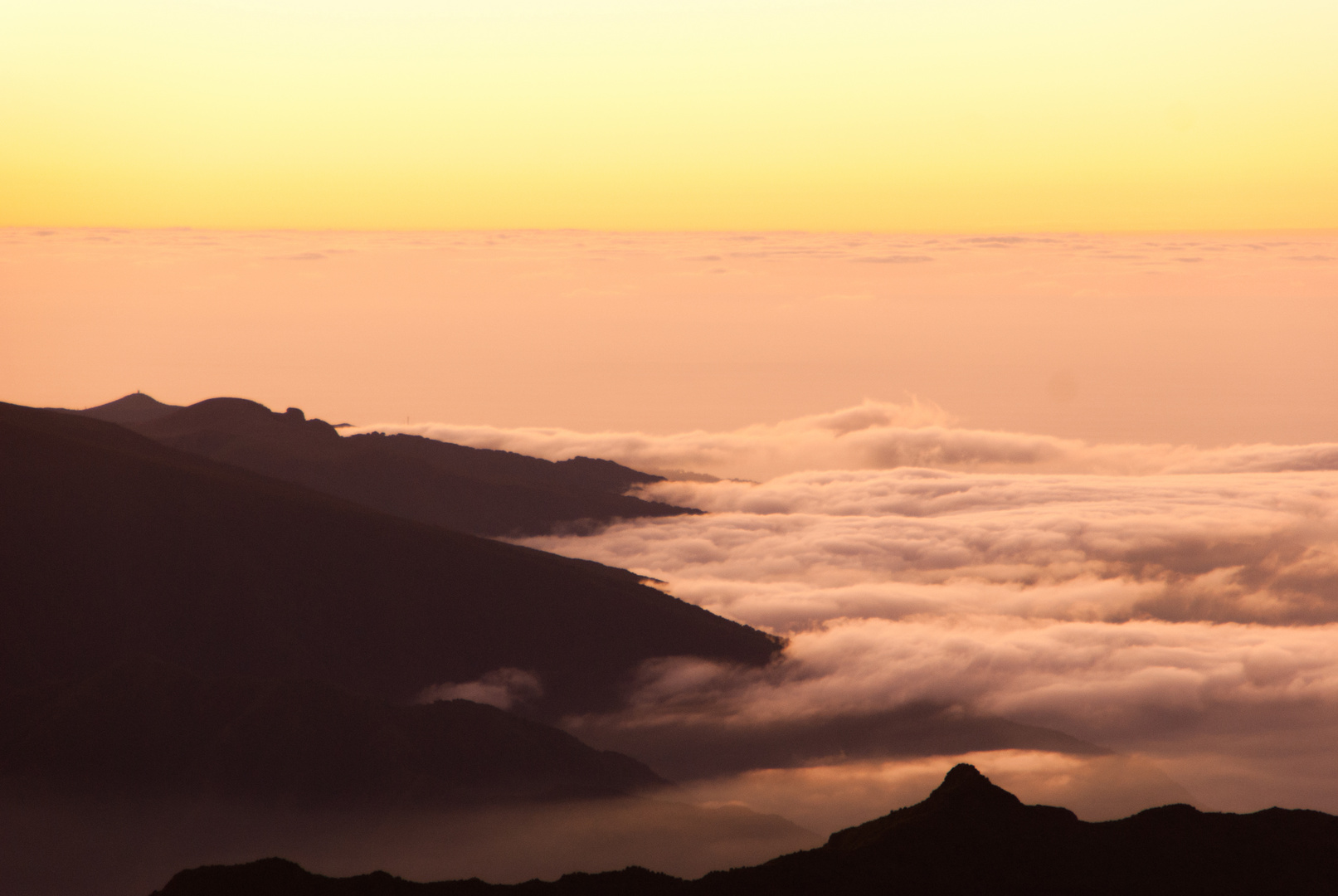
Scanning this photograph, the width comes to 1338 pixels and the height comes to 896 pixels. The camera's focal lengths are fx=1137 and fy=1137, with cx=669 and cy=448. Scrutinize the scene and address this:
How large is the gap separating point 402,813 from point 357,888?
3477 inches

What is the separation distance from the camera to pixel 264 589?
146m

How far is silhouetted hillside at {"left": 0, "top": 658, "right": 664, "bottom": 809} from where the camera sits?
447ft

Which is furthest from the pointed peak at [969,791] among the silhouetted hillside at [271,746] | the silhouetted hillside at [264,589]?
the silhouetted hillside at [264,589]

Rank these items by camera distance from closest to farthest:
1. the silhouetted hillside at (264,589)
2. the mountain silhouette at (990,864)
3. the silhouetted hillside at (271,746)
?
the mountain silhouette at (990,864), the silhouetted hillside at (271,746), the silhouetted hillside at (264,589)

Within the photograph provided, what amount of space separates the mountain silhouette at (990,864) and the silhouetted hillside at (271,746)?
80.3 m

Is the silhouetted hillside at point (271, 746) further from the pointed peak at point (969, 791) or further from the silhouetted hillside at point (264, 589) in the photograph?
the pointed peak at point (969, 791)

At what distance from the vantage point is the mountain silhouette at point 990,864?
208 feet

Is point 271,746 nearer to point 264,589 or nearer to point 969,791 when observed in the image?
point 264,589

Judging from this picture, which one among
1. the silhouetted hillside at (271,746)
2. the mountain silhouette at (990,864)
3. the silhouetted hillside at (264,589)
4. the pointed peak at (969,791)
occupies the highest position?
the silhouetted hillside at (264,589)

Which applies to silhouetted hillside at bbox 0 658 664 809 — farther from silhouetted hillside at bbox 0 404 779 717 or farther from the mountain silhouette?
the mountain silhouette

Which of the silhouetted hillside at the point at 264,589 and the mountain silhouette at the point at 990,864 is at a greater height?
the silhouetted hillside at the point at 264,589

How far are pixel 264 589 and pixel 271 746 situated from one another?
19.7 metres

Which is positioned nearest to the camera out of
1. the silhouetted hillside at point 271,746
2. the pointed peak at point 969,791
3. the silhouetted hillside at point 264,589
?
the pointed peak at point 969,791

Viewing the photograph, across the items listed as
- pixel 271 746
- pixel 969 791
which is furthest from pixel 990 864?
pixel 271 746
